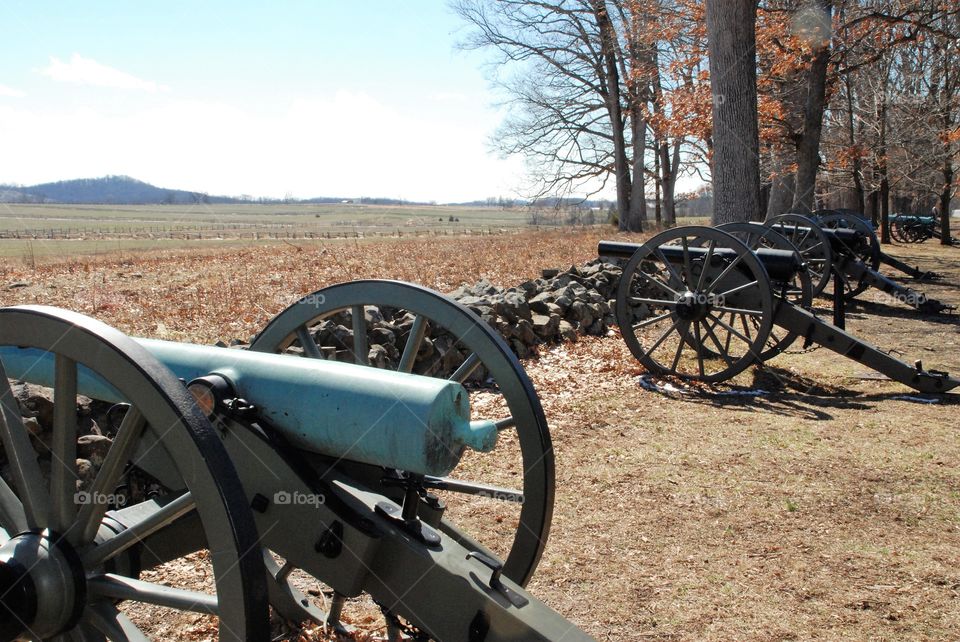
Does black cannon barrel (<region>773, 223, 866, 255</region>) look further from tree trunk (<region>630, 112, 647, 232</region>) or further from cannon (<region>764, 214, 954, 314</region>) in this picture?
tree trunk (<region>630, 112, 647, 232</region>)

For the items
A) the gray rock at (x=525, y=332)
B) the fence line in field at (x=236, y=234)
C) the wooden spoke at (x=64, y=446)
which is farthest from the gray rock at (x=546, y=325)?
the fence line in field at (x=236, y=234)

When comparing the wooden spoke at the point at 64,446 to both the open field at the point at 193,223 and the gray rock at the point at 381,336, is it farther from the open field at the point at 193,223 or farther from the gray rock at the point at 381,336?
the open field at the point at 193,223

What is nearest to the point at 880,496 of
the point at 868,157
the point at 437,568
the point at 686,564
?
the point at 686,564

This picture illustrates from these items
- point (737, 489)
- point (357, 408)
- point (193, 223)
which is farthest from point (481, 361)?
point (193, 223)

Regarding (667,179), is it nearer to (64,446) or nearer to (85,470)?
(85,470)

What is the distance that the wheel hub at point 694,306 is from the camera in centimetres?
725

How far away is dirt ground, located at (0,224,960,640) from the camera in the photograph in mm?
3332

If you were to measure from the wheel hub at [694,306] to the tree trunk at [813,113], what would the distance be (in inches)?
428

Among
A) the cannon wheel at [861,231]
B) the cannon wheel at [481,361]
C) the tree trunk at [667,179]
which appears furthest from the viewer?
the tree trunk at [667,179]

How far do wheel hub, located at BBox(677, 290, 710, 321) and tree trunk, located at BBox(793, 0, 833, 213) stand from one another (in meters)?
10.9

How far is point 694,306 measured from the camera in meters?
7.26

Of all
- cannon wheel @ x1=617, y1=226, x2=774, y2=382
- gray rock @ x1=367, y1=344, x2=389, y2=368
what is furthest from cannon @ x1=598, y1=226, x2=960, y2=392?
gray rock @ x1=367, y1=344, x2=389, y2=368

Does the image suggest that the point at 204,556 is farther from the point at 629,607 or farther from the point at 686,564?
the point at 686,564

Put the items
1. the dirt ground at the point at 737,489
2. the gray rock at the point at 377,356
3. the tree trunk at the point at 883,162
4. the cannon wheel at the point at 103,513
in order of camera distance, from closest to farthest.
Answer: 1. the cannon wheel at the point at 103,513
2. the dirt ground at the point at 737,489
3. the gray rock at the point at 377,356
4. the tree trunk at the point at 883,162
